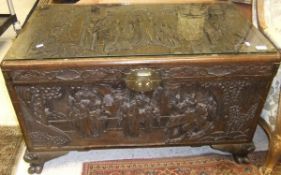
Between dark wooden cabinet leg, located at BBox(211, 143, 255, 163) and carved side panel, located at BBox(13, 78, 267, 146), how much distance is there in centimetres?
5

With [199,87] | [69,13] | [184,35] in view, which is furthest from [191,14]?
[69,13]

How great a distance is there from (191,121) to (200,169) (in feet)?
0.87

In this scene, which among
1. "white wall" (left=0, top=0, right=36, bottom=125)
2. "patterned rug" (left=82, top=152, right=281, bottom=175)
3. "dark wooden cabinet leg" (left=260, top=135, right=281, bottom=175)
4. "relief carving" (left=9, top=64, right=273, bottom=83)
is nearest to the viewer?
"relief carving" (left=9, top=64, right=273, bottom=83)

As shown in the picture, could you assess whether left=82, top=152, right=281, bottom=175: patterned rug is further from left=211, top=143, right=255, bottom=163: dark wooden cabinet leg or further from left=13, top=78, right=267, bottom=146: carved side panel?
left=13, top=78, right=267, bottom=146: carved side panel

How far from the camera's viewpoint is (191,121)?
3.89ft

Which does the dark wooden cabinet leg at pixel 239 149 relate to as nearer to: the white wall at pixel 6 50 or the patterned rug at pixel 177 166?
the patterned rug at pixel 177 166

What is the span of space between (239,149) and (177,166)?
284 mm

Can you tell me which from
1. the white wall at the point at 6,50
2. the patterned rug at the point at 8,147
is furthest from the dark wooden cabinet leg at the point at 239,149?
the white wall at the point at 6,50

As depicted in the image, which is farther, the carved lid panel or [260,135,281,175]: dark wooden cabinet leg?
[260,135,281,175]: dark wooden cabinet leg

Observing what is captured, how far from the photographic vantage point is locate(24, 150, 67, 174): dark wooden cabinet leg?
48.8 inches

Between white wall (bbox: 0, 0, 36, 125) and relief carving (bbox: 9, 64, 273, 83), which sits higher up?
relief carving (bbox: 9, 64, 273, 83)

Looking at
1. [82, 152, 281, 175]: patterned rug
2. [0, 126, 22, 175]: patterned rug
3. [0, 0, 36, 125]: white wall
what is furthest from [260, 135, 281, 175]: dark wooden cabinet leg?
[0, 0, 36, 125]: white wall

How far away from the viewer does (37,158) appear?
49.1 inches

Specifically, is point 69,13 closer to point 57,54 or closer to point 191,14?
point 57,54
